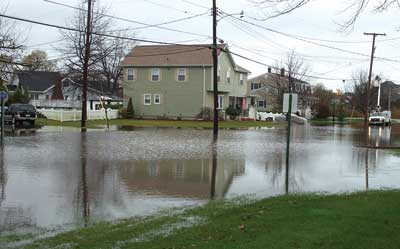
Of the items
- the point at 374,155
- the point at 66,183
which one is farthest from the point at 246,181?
the point at 374,155

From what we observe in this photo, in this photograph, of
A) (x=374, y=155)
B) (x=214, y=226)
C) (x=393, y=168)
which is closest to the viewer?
(x=214, y=226)

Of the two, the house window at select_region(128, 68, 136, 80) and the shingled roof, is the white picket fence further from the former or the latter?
the shingled roof

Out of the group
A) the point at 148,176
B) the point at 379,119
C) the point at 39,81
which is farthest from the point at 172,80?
the point at 148,176

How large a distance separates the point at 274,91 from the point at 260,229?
253 ft

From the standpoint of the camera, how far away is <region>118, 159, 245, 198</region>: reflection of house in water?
1312cm

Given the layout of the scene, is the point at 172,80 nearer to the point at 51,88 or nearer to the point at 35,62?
the point at 35,62

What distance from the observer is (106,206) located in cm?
1085

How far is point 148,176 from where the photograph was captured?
15352 mm

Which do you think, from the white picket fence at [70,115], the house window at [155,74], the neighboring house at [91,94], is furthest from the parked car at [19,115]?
the neighboring house at [91,94]

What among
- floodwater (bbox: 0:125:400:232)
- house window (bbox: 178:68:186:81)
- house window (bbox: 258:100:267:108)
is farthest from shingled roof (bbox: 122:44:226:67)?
house window (bbox: 258:100:267:108)

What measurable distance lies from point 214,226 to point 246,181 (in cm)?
680

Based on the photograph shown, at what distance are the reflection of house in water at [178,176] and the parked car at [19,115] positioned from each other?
25632 mm

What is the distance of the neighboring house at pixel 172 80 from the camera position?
5581cm

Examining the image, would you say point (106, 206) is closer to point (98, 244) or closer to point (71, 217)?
point (71, 217)
